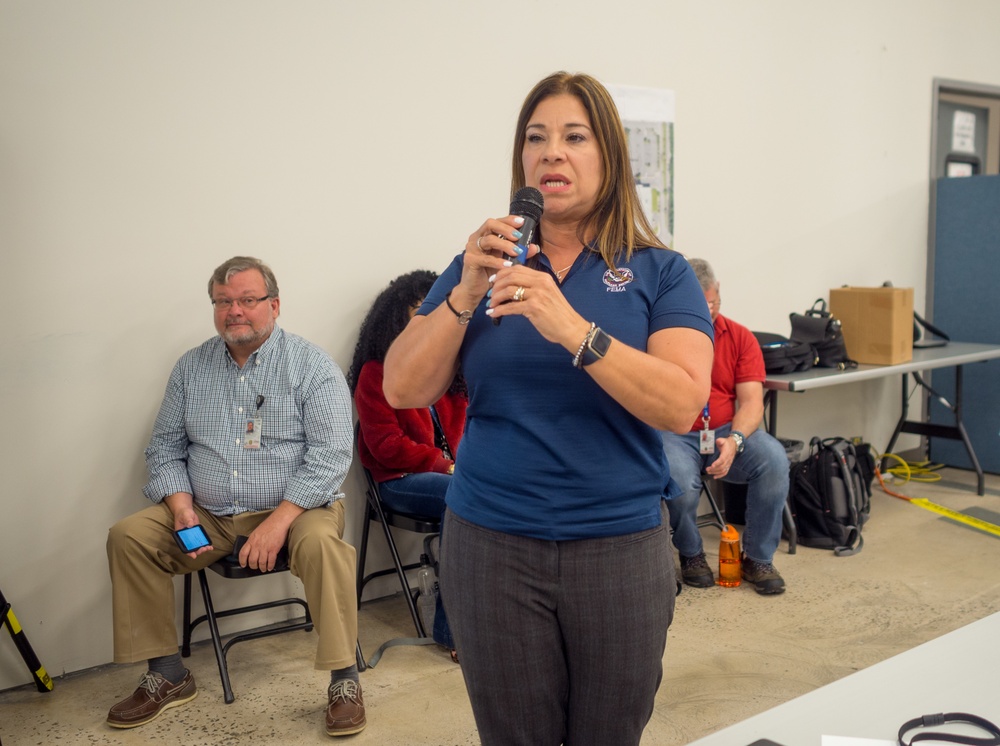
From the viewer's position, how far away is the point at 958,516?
15.2 feet

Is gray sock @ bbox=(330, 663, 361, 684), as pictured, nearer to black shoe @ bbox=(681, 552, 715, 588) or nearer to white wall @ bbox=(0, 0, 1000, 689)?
white wall @ bbox=(0, 0, 1000, 689)

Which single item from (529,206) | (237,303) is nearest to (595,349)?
(529,206)

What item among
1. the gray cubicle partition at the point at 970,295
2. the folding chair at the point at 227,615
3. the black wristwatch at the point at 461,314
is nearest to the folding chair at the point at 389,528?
the folding chair at the point at 227,615

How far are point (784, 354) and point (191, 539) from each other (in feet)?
9.03

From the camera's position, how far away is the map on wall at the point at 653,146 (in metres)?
4.20

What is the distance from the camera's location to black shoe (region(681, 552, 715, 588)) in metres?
3.71

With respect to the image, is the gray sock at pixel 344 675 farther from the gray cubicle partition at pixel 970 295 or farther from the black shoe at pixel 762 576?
the gray cubicle partition at pixel 970 295

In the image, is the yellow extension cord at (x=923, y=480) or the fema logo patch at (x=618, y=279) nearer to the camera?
the fema logo patch at (x=618, y=279)

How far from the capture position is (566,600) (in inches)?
52.1

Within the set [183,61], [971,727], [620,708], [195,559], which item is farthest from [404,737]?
[183,61]

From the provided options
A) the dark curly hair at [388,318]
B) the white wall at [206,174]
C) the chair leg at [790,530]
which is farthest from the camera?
the chair leg at [790,530]

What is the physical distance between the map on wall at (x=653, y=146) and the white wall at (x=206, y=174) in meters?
0.07

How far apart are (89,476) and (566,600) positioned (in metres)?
2.20

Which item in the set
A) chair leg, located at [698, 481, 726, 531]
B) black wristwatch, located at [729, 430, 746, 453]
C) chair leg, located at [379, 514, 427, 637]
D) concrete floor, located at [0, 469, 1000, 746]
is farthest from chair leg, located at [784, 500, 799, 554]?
chair leg, located at [379, 514, 427, 637]
